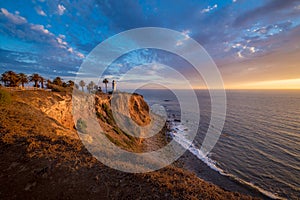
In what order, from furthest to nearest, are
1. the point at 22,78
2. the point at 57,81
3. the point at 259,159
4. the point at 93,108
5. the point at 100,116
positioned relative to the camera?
1. the point at 57,81
2. the point at 22,78
3. the point at 93,108
4. the point at 100,116
5. the point at 259,159

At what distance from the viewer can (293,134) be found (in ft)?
102

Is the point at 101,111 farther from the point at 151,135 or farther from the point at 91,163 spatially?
the point at 91,163

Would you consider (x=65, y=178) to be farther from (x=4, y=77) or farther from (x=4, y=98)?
(x=4, y=77)

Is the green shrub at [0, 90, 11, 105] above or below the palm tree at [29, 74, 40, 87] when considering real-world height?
below

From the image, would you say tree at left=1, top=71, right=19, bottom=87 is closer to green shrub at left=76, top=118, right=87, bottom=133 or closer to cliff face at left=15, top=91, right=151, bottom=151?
cliff face at left=15, top=91, right=151, bottom=151

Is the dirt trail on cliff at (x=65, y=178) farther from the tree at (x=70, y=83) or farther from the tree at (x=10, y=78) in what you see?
the tree at (x=70, y=83)

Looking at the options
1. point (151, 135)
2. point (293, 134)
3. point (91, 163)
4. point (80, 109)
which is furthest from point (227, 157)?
point (80, 109)

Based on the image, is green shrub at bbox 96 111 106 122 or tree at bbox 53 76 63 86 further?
tree at bbox 53 76 63 86

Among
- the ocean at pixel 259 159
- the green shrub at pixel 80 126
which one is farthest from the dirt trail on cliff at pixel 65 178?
the ocean at pixel 259 159

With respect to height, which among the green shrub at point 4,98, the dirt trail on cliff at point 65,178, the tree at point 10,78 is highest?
the tree at point 10,78

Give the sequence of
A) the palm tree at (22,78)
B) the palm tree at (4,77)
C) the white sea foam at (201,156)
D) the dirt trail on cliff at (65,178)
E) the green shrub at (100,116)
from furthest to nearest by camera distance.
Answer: the palm tree at (22,78) → the palm tree at (4,77) → the green shrub at (100,116) → the white sea foam at (201,156) → the dirt trail on cliff at (65,178)

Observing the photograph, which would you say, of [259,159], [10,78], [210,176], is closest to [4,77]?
[10,78]

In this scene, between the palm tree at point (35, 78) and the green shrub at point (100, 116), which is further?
the palm tree at point (35, 78)

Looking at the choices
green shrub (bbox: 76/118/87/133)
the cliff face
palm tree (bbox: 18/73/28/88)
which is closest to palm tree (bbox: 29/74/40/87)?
palm tree (bbox: 18/73/28/88)
